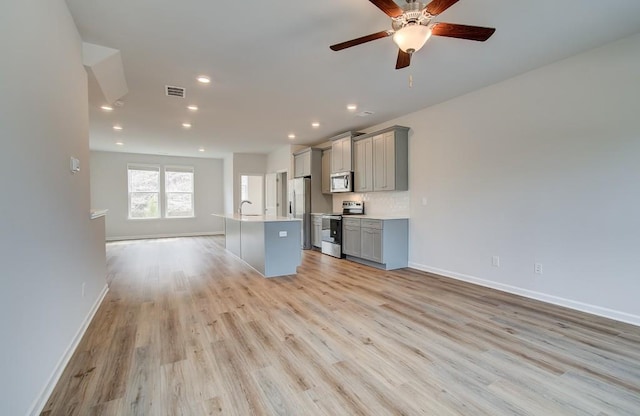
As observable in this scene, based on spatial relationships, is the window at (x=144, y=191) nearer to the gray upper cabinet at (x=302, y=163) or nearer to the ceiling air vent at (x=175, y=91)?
the gray upper cabinet at (x=302, y=163)

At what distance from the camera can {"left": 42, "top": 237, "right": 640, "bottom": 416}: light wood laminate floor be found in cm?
172

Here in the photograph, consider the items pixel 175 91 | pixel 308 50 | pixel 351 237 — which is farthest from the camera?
pixel 351 237

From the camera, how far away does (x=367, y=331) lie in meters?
2.65

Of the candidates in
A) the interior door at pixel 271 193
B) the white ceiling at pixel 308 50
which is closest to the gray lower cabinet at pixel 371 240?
the white ceiling at pixel 308 50

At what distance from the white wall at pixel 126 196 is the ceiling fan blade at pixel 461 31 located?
9.43 m

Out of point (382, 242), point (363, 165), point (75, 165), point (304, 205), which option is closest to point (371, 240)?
point (382, 242)

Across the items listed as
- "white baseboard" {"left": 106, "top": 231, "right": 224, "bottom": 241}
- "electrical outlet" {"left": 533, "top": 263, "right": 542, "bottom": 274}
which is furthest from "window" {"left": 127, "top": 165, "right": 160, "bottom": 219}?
"electrical outlet" {"left": 533, "top": 263, "right": 542, "bottom": 274}

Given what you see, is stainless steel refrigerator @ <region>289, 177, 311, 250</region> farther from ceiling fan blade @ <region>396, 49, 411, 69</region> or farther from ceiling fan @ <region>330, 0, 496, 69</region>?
ceiling fan @ <region>330, 0, 496, 69</region>

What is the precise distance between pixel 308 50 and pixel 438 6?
1.45m

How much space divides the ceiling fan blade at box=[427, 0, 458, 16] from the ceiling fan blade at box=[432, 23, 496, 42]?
133mm

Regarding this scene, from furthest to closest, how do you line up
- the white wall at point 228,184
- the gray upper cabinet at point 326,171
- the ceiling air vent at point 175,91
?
1. the white wall at point 228,184
2. the gray upper cabinet at point 326,171
3. the ceiling air vent at point 175,91

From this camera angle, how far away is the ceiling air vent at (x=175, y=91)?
3965 mm

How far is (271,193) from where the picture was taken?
30.2 feet

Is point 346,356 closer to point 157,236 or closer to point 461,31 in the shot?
point 461,31
